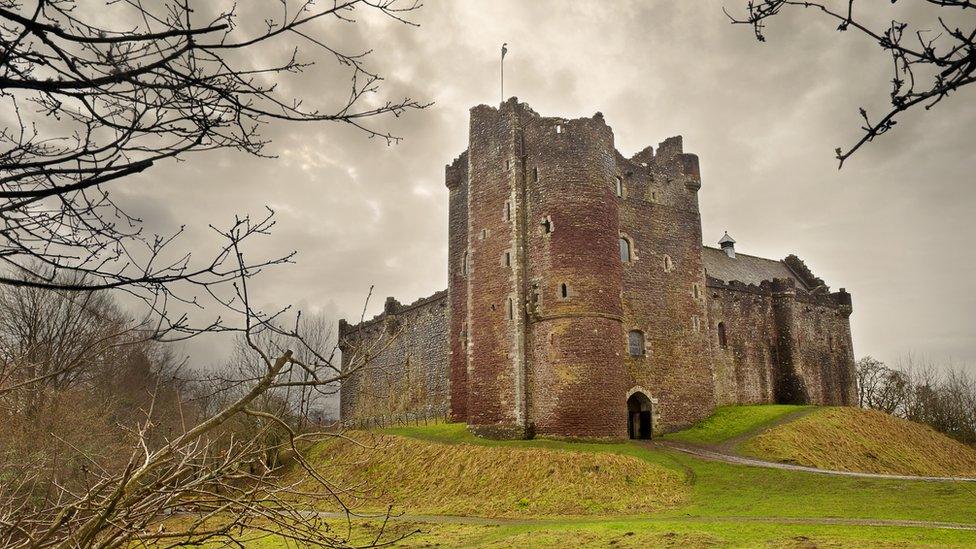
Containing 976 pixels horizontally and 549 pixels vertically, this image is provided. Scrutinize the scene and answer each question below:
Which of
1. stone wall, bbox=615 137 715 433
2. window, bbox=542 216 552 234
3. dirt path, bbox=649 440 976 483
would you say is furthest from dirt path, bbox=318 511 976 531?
stone wall, bbox=615 137 715 433

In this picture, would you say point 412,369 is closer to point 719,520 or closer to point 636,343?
point 636,343

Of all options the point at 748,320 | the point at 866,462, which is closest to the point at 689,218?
the point at 748,320

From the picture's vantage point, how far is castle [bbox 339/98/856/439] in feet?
88.6

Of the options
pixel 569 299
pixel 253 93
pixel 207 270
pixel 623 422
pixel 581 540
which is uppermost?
pixel 569 299

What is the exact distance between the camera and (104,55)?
4105 mm

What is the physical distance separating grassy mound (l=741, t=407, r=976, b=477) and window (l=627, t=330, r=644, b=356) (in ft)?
20.1

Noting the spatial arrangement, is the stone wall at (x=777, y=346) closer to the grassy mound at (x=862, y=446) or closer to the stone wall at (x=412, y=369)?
the grassy mound at (x=862, y=446)

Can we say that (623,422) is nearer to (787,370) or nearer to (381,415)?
(787,370)

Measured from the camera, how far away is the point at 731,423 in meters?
31.7

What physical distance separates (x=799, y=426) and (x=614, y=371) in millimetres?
9225

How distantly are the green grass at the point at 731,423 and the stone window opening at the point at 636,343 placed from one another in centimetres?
396

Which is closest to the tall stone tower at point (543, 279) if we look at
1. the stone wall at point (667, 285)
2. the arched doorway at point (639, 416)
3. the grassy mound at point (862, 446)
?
the arched doorway at point (639, 416)

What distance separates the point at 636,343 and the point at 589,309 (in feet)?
19.6

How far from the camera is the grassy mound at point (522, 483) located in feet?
65.7
